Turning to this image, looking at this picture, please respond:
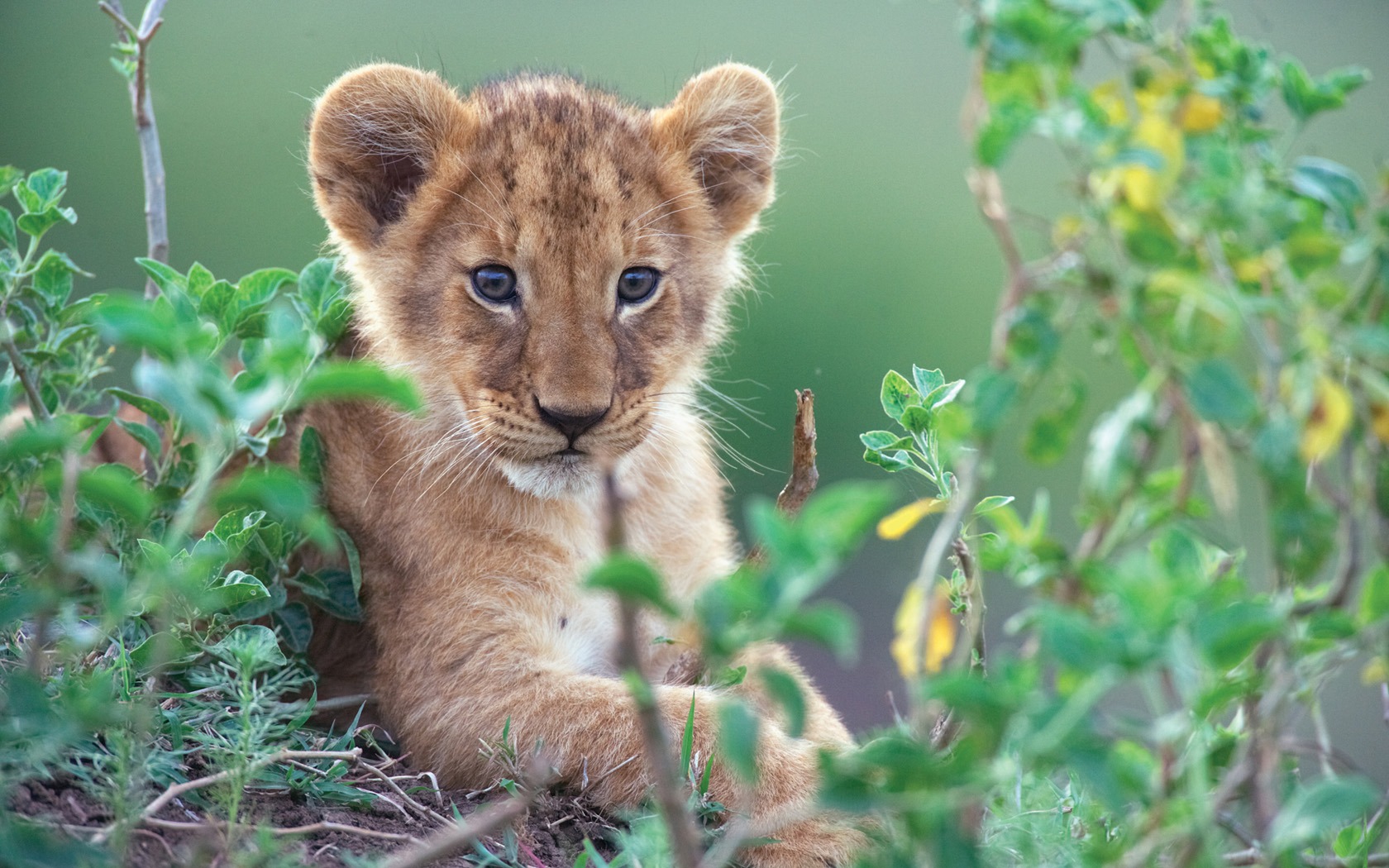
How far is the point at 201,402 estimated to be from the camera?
1340mm

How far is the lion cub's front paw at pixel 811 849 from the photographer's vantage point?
2.52 meters

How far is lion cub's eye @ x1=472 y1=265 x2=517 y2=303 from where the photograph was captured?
3252 mm

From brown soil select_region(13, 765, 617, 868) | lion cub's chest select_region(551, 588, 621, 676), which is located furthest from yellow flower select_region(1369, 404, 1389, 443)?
lion cub's chest select_region(551, 588, 621, 676)

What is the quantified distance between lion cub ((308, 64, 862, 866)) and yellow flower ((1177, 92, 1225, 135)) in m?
1.70

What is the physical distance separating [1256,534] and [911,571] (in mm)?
2095

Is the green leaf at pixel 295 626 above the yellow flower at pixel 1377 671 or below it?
below

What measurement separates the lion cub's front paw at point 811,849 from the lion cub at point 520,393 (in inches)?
9.0

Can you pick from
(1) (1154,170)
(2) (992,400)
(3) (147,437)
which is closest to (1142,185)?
(1) (1154,170)

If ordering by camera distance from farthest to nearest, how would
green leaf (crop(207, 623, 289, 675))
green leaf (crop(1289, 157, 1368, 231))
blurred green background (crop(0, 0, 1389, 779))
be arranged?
blurred green background (crop(0, 0, 1389, 779)) < green leaf (crop(207, 623, 289, 675)) < green leaf (crop(1289, 157, 1368, 231))

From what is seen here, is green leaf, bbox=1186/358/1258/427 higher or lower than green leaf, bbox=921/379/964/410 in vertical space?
higher

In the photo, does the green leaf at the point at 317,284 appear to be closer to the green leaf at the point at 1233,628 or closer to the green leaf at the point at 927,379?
the green leaf at the point at 927,379

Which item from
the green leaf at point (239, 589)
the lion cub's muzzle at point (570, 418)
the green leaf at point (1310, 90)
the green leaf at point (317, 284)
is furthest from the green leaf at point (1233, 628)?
the green leaf at point (317, 284)

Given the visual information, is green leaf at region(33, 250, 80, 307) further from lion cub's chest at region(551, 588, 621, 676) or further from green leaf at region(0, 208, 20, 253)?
lion cub's chest at region(551, 588, 621, 676)

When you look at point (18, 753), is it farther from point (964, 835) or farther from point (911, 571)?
point (911, 571)
